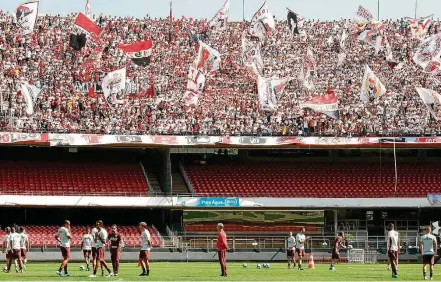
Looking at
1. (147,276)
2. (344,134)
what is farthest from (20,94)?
(147,276)

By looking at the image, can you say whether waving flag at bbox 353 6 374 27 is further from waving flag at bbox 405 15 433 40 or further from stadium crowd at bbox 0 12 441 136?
waving flag at bbox 405 15 433 40

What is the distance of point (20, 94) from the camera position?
5894 cm

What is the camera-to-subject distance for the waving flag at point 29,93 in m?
56.1

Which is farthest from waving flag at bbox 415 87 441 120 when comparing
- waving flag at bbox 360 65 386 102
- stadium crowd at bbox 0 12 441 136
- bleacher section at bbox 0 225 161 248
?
bleacher section at bbox 0 225 161 248

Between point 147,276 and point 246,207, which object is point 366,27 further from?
point 147,276

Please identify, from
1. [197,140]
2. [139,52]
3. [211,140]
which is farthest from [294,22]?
[139,52]

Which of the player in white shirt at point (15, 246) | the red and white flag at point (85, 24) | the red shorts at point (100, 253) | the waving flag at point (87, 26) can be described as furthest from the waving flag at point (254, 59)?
the red shorts at point (100, 253)

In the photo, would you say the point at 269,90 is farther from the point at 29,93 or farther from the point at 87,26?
the point at 29,93

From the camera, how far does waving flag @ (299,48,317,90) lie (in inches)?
2473

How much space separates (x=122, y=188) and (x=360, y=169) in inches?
607

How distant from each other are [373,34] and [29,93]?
23.1 meters

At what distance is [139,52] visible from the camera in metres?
59.2

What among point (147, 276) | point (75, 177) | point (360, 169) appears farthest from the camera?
point (360, 169)

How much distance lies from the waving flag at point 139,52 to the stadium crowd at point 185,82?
65.6 inches
